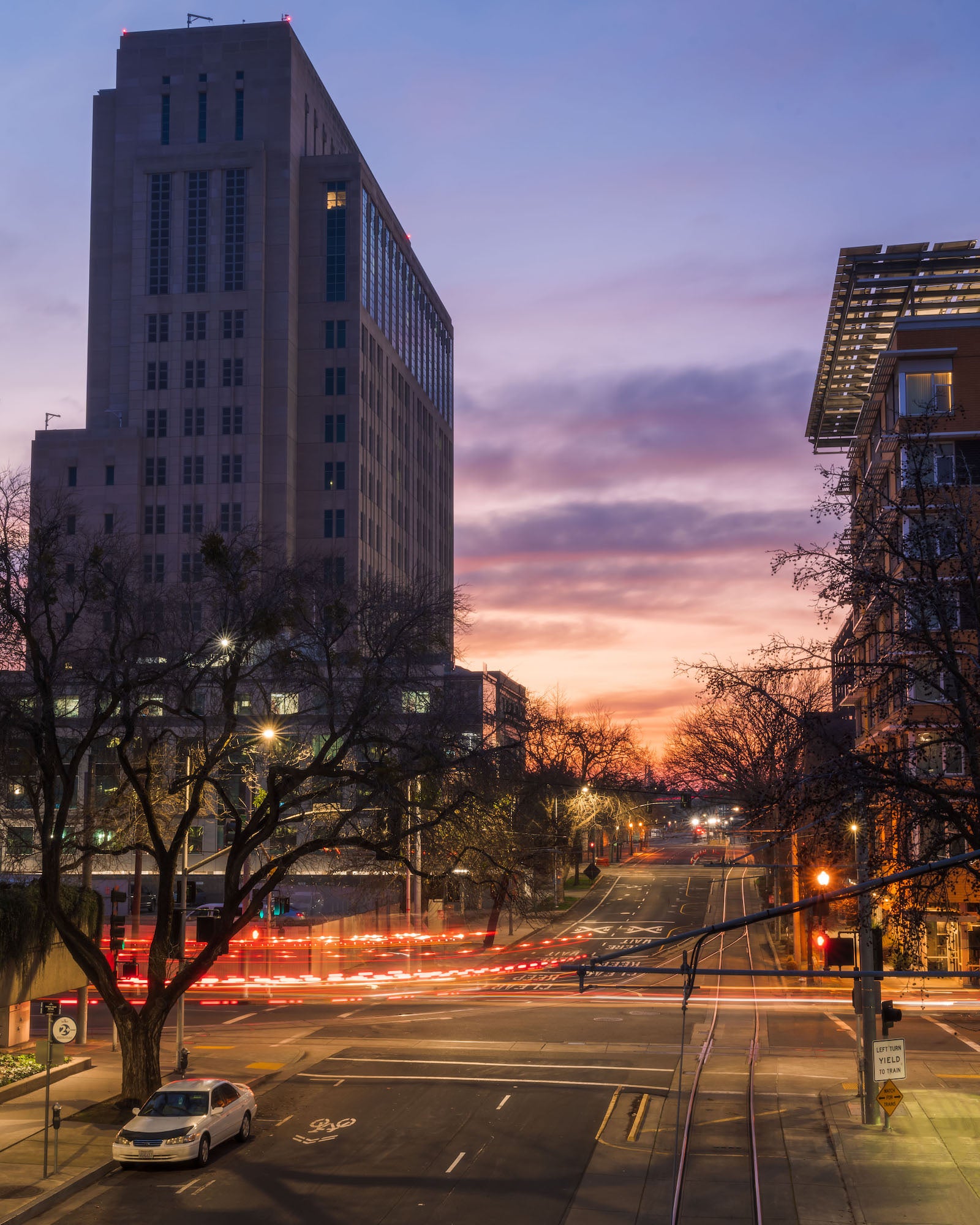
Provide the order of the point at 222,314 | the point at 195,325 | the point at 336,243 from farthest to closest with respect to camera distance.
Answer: the point at 336,243 < the point at 195,325 < the point at 222,314

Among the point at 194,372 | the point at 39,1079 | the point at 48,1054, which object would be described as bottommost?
the point at 39,1079

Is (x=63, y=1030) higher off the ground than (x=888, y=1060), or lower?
higher

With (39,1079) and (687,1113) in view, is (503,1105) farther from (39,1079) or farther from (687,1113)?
(39,1079)

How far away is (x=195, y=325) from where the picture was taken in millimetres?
129375

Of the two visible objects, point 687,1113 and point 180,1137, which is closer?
point 180,1137

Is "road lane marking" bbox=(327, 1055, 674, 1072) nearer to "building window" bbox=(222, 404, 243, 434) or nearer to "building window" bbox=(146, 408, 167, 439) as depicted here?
"building window" bbox=(222, 404, 243, 434)

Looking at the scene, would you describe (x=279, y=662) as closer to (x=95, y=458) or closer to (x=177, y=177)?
(x=95, y=458)

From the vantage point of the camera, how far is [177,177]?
13062 cm

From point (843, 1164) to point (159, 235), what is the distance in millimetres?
124636

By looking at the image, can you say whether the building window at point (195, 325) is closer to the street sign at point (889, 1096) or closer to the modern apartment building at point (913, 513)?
the modern apartment building at point (913, 513)

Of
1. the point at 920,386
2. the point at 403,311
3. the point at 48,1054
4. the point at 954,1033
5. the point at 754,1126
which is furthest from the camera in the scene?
the point at 403,311

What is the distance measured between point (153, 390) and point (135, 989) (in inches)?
3465

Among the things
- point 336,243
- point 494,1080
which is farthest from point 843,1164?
point 336,243

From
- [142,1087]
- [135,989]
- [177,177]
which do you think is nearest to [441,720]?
[142,1087]
